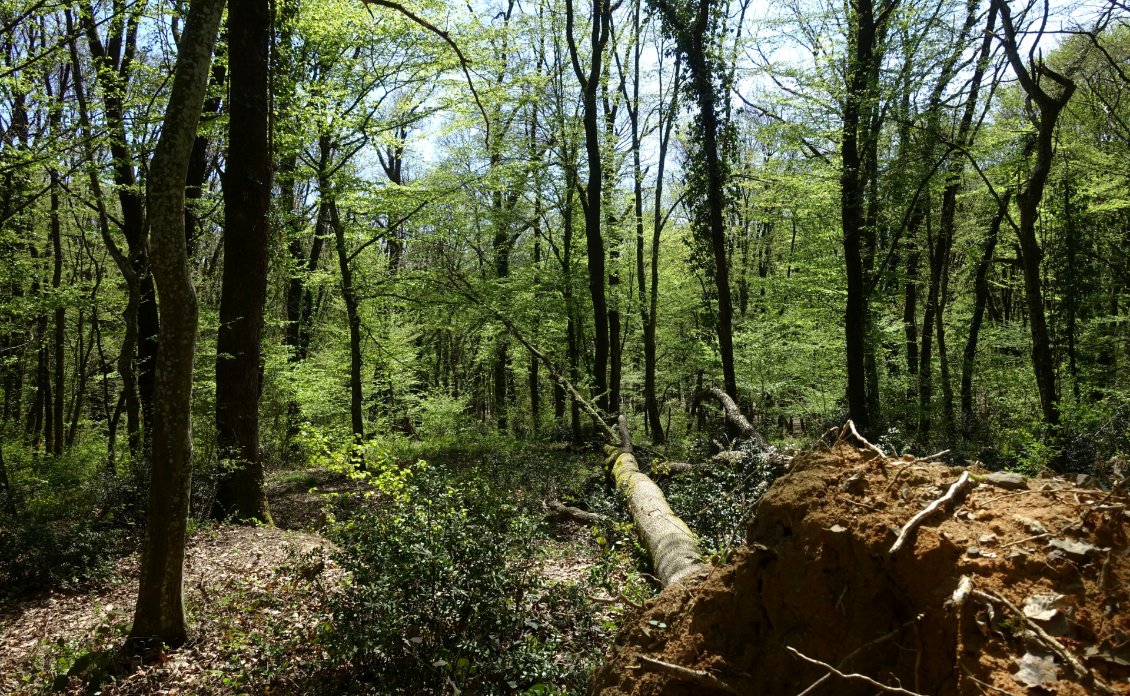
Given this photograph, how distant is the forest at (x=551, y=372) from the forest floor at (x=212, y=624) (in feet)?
0.14

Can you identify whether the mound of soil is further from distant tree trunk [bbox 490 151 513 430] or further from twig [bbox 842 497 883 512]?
distant tree trunk [bbox 490 151 513 430]

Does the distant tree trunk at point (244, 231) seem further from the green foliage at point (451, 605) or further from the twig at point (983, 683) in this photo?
the twig at point (983, 683)

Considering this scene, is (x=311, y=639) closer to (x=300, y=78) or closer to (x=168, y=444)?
(x=168, y=444)

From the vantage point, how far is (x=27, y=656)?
4.79 m

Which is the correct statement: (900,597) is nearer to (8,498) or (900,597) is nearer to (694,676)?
(694,676)

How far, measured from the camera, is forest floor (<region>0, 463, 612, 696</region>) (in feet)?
13.6

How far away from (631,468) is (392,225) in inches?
353

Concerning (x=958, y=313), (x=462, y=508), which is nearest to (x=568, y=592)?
(x=462, y=508)

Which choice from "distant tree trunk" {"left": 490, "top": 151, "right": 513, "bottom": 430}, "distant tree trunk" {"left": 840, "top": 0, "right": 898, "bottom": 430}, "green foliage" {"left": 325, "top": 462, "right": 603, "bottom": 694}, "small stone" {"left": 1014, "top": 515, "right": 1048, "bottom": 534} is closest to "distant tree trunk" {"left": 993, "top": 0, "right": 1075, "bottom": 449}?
"distant tree trunk" {"left": 840, "top": 0, "right": 898, "bottom": 430}

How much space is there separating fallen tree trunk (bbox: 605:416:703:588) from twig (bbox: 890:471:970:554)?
1822mm

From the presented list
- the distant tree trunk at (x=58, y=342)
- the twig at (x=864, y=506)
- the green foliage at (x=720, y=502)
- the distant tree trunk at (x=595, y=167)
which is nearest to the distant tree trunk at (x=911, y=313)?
the distant tree trunk at (x=595, y=167)

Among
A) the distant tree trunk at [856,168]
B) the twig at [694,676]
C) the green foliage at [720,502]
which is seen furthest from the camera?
the distant tree trunk at [856,168]

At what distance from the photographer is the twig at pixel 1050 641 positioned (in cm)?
163

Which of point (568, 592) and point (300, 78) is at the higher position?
point (300, 78)
